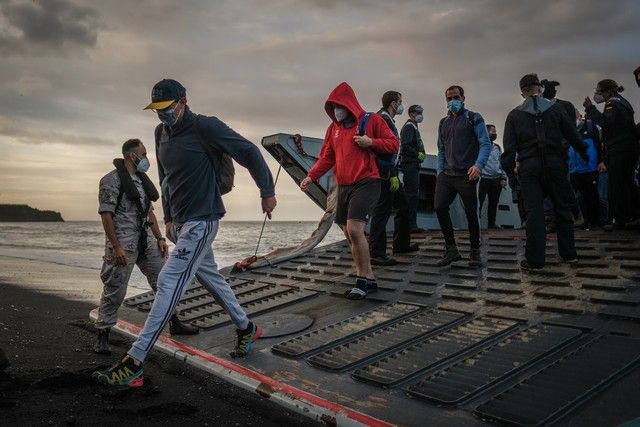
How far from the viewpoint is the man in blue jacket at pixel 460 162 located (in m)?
5.78

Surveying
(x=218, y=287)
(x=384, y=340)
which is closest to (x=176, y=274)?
(x=218, y=287)

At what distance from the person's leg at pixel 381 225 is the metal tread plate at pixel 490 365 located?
2.94m

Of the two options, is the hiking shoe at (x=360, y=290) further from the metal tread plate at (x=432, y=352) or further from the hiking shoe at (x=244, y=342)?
the hiking shoe at (x=244, y=342)

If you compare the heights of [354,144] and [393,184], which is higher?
[354,144]

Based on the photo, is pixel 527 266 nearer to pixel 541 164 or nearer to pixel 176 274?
pixel 541 164

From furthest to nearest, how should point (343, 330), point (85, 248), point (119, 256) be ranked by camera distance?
point (85, 248) → point (119, 256) → point (343, 330)

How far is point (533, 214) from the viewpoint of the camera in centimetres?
529

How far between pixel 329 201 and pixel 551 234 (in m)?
3.36

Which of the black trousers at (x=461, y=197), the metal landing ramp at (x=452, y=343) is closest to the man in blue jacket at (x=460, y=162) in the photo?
the black trousers at (x=461, y=197)

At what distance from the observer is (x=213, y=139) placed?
356 centimetres

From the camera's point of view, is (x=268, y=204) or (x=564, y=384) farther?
(x=268, y=204)

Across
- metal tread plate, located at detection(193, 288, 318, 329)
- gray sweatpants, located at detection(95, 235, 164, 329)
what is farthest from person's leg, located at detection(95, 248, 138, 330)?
metal tread plate, located at detection(193, 288, 318, 329)

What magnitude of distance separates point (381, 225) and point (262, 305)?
201 cm

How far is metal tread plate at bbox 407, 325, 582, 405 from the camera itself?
2.83 meters
